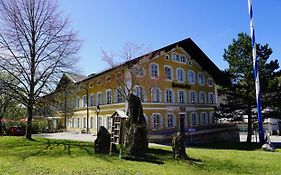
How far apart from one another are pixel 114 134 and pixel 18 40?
1154cm

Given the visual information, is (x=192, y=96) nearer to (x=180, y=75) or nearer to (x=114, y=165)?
(x=180, y=75)

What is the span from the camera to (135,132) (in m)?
13.0

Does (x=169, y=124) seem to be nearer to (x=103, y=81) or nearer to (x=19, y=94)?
(x=103, y=81)

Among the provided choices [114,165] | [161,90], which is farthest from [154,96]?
[114,165]

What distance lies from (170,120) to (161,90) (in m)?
3.67

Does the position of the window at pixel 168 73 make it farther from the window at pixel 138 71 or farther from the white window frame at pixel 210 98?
the white window frame at pixel 210 98

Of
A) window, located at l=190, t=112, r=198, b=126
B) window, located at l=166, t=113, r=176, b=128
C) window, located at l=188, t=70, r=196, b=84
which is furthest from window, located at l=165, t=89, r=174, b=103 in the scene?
window, located at l=188, t=70, r=196, b=84

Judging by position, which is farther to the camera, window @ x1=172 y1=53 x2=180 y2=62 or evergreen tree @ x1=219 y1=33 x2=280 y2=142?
window @ x1=172 y1=53 x2=180 y2=62

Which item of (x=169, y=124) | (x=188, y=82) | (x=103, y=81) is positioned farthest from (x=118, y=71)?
(x=188, y=82)

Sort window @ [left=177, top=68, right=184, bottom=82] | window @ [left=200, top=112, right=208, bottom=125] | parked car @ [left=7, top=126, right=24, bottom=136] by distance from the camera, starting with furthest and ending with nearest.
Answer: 1. window @ [left=200, top=112, right=208, bottom=125]
2. window @ [left=177, top=68, right=184, bottom=82]
3. parked car @ [left=7, top=126, right=24, bottom=136]

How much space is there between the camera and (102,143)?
14.3 m

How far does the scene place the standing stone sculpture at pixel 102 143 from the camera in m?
14.2

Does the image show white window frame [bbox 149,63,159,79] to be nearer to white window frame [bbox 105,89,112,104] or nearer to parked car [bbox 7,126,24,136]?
white window frame [bbox 105,89,112,104]

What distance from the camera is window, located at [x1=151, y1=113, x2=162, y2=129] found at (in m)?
29.5
